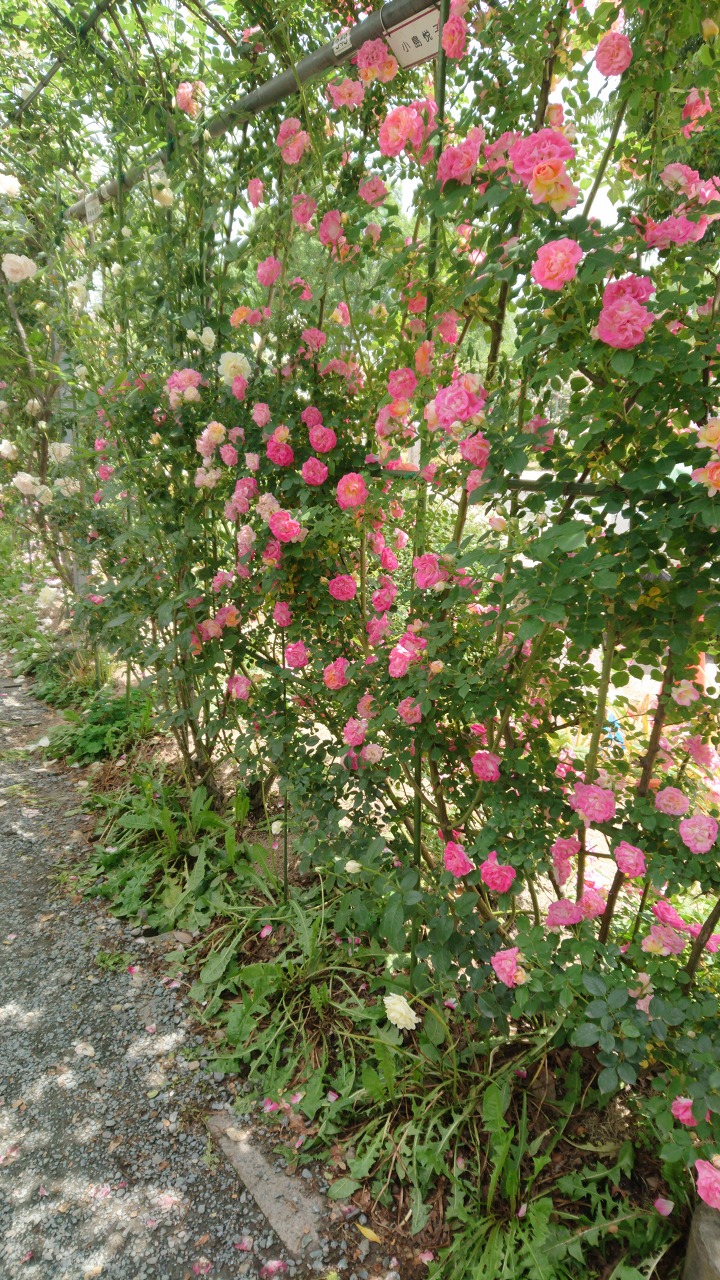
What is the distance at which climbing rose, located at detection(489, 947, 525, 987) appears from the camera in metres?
1.27

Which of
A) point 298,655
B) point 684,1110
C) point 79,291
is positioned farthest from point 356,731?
point 79,291

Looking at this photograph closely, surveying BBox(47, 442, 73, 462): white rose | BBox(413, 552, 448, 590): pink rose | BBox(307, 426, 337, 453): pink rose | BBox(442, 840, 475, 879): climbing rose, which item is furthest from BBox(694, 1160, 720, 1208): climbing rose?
BBox(47, 442, 73, 462): white rose

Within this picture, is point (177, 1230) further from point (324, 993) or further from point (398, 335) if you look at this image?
point (398, 335)

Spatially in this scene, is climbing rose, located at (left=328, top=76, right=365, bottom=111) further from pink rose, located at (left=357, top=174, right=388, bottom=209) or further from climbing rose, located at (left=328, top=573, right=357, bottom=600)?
climbing rose, located at (left=328, top=573, right=357, bottom=600)

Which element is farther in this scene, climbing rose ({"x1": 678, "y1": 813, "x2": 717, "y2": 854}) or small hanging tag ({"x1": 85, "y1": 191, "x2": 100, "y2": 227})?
small hanging tag ({"x1": 85, "y1": 191, "x2": 100, "y2": 227})

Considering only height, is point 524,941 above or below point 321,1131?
above

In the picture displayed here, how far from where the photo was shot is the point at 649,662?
121 centimetres

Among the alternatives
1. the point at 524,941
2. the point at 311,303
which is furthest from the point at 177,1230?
the point at 311,303

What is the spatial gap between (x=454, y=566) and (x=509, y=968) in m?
0.76

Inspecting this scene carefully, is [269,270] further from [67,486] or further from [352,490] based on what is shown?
[67,486]

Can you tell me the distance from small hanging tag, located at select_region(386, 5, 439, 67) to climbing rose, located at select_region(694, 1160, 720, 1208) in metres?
1.98

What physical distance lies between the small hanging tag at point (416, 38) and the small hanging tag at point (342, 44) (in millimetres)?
109

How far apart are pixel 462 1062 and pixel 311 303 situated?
1853mm

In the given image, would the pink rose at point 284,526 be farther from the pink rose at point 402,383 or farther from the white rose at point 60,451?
the white rose at point 60,451
